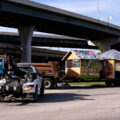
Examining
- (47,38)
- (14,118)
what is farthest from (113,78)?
(47,38)

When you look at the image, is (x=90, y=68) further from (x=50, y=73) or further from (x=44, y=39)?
(x=44, y=39)

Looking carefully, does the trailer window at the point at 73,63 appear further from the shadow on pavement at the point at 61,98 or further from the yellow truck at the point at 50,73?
the shadow on pavement at the point at 61,98

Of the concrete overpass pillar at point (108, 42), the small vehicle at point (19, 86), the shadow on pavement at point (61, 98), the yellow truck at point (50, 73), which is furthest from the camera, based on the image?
the concrete overpass pillar at point (108, 42)

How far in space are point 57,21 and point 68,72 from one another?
2173 cm

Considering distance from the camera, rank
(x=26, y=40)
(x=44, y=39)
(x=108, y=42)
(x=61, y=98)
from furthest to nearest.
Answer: (x=44, y=39), (x=108, y=42), (x=26, y=40), (x=61, y=98)

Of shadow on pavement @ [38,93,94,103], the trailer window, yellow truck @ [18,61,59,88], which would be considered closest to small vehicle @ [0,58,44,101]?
shadow on pavement @ [38,93,94,103]

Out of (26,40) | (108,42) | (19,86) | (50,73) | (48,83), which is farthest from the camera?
(108,42)

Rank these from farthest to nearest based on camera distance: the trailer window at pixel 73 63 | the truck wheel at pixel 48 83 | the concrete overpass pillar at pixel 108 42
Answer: the concrete overpass pillar at pixel 108 42
the trailer window at pixel 73 63
the truck wheel at pixel 48 83

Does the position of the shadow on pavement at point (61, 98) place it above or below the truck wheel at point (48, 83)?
below

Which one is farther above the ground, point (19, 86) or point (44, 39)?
point (44, 39)

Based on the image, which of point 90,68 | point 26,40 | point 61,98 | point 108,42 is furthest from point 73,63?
point 108,42

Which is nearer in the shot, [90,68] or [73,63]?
[90,68]

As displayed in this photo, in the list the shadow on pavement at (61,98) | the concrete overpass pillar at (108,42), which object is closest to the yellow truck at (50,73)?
the shadow on pavement at (61,98)

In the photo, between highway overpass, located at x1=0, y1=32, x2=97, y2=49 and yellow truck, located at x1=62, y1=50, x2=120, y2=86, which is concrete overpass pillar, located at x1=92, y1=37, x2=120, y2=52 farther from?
yellow truck, located at x1=62, y1=50, x2=120, y2=86
